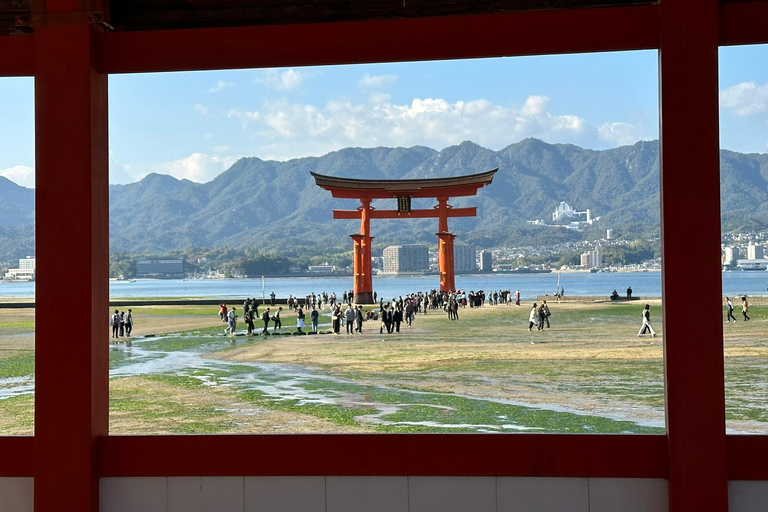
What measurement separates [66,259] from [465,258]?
89826 mm

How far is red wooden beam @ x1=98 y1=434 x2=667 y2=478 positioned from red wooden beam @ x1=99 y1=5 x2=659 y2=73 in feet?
3.67

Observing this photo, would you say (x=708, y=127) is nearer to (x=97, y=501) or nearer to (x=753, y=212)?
(x=97, y=501)

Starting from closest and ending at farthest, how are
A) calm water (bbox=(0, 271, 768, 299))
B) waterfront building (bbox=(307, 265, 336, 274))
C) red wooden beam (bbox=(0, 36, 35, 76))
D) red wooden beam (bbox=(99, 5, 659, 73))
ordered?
red wooden beam (bbox=(99, 5, 659, 73)) → red wooden beam (bbox=(0, 36, 35, 76)) → calm water (bbox=(0, 271, 768, 299)) → waterfront building (bbox=(307, 265, 336, 274))

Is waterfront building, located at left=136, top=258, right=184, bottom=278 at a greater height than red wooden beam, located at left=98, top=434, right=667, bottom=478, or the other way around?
waterfront building, located at left=136, top=258, right=184, bottom=278

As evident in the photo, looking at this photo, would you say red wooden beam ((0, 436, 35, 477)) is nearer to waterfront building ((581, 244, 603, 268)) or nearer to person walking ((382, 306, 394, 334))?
person walking ((382, 306, 394, 334))

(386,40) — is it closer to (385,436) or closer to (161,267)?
(385,436)

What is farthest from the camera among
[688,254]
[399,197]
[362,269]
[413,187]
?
[362,269]

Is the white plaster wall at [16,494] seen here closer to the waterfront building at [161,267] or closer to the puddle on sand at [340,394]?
the puddle on sand at [340,394]

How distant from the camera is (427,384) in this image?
36.0 feet

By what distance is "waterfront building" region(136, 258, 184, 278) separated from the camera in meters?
83.9

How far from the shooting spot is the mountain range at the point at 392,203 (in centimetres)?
10169

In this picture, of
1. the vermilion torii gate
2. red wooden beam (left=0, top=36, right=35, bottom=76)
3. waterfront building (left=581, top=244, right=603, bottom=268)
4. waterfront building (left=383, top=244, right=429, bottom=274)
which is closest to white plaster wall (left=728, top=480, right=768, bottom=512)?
red wooden beam (left=0, top=36, right=35, bottom=76)

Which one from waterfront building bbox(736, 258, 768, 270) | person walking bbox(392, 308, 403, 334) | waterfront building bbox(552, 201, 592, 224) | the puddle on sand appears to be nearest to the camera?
the puddle on sand

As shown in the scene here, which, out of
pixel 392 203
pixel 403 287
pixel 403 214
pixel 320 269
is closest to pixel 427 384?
pixel 403 214
